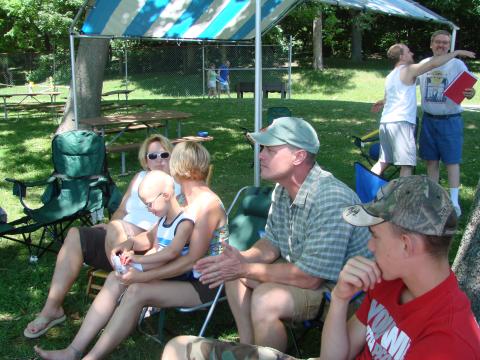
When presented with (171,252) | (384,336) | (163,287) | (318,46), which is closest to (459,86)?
(171,252)

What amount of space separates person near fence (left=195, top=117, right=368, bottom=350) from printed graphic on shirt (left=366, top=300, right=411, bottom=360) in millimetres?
596

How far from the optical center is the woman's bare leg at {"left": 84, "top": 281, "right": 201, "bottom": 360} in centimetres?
281

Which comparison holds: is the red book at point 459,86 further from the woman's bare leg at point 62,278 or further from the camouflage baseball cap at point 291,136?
the woman's bare leg at point 62,278

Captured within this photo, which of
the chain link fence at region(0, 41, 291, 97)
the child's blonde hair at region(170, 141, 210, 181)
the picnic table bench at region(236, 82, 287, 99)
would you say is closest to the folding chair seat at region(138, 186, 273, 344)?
the child's blonde hair at region(170, 141, 210, 181)

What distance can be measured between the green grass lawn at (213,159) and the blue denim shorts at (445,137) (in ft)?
1.98

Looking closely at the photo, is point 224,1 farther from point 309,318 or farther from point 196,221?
point 309,318

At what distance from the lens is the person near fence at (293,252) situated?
2488mm

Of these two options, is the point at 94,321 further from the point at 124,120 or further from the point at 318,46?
the point at 318,46

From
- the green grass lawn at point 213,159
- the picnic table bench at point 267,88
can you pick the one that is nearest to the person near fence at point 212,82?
the picnic table bench at point 267,88

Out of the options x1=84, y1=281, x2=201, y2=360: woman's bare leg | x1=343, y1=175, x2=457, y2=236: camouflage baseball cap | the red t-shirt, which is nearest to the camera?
the red t-shirt

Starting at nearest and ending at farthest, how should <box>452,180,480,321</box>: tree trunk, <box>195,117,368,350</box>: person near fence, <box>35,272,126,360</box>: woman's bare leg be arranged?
<box>195,117,368,350</box>: person near fence < <box>452,180,480,321</box>: tree trunk < <box>35,272,126,360</box>: woman's bare leg

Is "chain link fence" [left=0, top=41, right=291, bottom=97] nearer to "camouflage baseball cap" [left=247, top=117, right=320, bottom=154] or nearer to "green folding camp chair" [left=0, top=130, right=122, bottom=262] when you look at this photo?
"green folding camp chair" [left=0, top=130, right=122, bottom=262]

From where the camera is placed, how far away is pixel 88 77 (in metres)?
9.21

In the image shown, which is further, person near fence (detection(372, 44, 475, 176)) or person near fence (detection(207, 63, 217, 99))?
person near fence (detection(207, 63, 217, 99))
